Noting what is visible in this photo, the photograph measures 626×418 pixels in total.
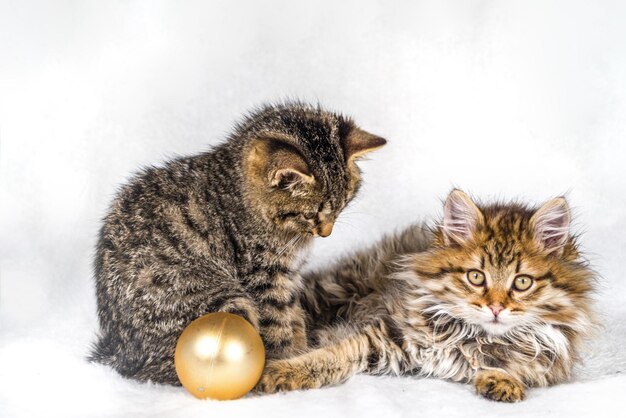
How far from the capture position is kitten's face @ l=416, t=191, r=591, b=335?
2.84 metres

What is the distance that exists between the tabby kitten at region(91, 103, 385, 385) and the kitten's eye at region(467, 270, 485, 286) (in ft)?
1.78

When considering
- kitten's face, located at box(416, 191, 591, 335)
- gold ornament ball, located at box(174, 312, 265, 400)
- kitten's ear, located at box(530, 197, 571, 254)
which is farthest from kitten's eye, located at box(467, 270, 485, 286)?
gold ornament ball, located at box(174, 312, 265, 400)

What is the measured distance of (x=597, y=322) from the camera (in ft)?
10.0

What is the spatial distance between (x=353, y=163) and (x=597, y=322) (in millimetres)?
1032

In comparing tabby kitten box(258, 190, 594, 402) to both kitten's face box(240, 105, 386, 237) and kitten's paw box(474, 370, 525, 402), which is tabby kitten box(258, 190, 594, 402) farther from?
kitten's face box(240, 105, 386, 237)

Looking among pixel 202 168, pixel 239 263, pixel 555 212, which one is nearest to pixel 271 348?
pixel 239 263

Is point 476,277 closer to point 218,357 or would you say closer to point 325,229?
point 325,229

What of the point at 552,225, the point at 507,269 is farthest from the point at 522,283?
the point at 552,225

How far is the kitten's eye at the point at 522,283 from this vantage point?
2.85 meters

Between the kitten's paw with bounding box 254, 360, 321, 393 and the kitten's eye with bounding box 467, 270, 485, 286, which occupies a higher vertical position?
the kitten's eye with bounding box 467, 270, 485, 286

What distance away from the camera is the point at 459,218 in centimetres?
300

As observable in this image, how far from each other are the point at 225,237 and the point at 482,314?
954 mm

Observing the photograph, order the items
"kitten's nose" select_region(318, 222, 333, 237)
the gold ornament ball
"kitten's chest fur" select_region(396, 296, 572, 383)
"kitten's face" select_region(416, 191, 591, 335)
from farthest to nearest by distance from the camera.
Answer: "kitten's nose" select_region(318, 222, 333, 237), "kitten's chest fur" select_region(396, 296, 572, 383), "kitten's face" select_region(416, 191, 591, 335), the gold ornament ball

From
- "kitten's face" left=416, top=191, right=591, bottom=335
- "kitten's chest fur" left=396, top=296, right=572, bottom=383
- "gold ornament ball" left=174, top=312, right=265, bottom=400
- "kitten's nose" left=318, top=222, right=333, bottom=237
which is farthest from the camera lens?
"kitten's nose" left=318, top=222, right=333, bottom=237
